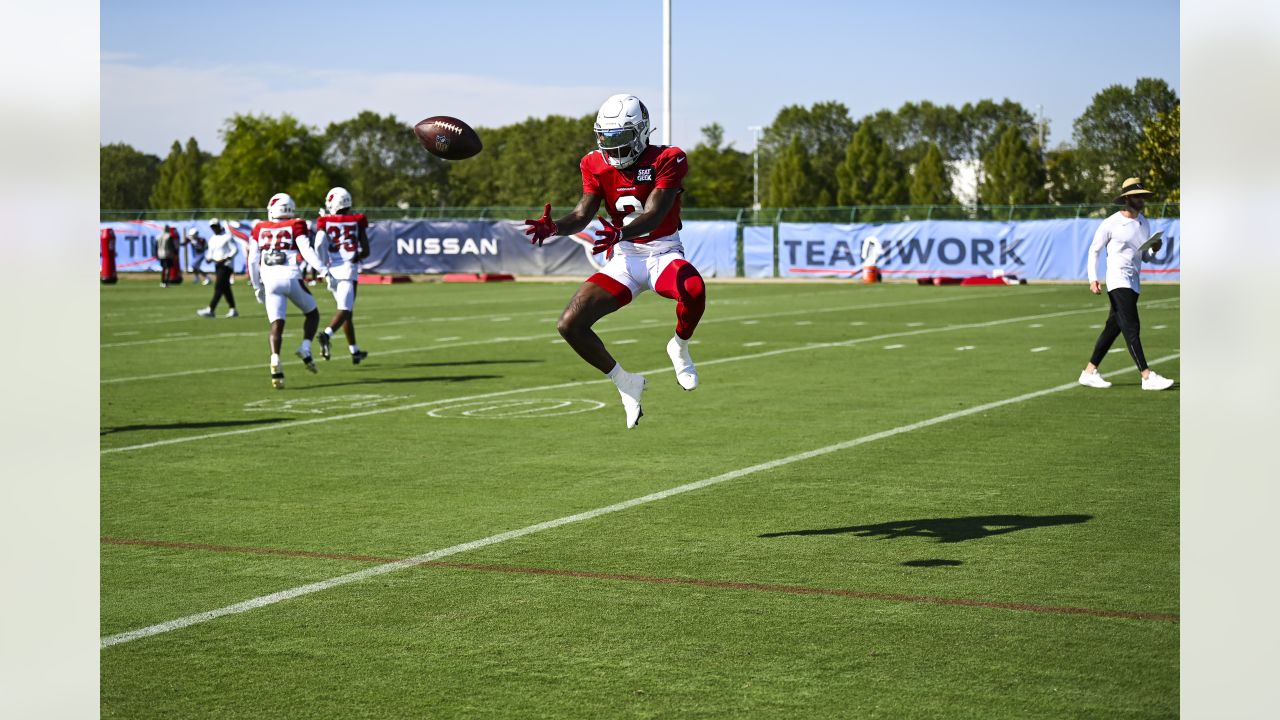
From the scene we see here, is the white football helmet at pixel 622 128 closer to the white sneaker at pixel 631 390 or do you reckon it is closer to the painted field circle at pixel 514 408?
the white sneaker at pixel 631 390

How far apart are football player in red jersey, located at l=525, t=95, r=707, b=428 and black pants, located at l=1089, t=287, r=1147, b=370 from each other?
7490 millimetres

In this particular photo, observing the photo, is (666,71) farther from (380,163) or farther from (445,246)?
(380,163)

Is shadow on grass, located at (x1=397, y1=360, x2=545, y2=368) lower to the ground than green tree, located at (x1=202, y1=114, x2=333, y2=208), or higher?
lower

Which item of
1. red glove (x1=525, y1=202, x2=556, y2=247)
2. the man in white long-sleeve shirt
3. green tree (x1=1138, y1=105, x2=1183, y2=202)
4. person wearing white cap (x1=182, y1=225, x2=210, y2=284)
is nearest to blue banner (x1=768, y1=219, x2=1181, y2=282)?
green tree (x1=1138, y1=105, x2=1183, y2=202)

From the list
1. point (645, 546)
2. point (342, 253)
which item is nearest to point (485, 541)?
point (645, 546)

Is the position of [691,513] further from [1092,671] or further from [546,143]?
[546,143]

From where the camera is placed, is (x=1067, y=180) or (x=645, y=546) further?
(x=1067, y=180)

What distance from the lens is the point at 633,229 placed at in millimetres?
7359

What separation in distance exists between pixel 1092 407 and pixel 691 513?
591 centimetres

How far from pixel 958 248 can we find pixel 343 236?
1049 inches

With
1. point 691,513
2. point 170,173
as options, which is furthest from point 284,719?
point 170,173

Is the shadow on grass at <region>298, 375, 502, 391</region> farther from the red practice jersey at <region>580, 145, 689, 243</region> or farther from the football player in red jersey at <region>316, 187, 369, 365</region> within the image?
the red practice jersey at <region>580, 145, 689, 243</region>

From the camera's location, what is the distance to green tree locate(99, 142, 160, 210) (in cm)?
13000

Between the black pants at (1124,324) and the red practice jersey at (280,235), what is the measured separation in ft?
28.2
